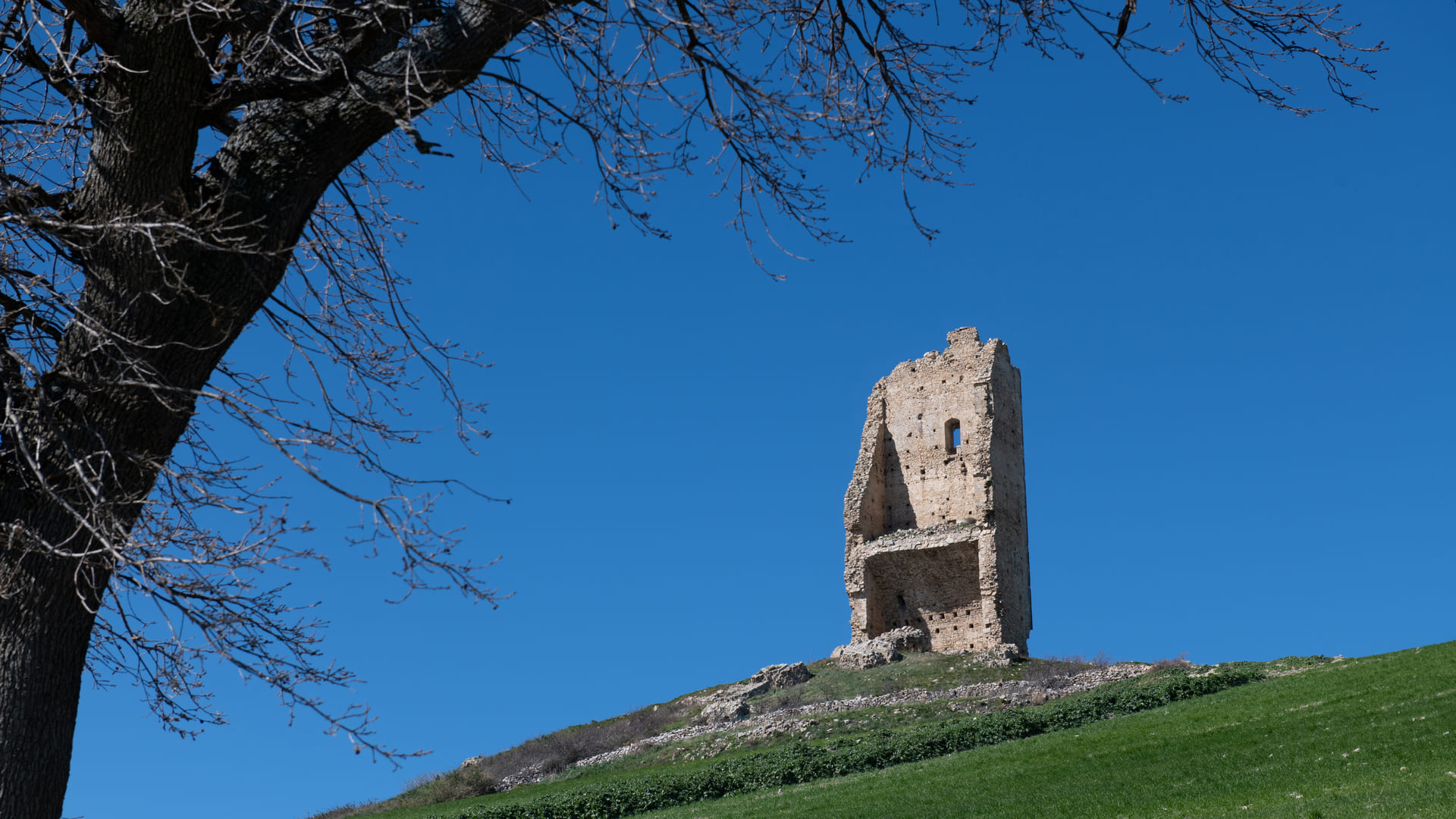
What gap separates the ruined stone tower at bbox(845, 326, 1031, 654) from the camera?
32.1 m

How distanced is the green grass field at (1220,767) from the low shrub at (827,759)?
76cm

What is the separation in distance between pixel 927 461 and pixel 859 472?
198 cm

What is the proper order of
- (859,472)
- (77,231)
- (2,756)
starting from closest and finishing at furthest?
(2,756), (77,231), (859,472)

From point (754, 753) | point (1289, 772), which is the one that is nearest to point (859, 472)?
point (754, 753)

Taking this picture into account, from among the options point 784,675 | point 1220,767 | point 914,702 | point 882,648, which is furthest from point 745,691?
point 1220,767

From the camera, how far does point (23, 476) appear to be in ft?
16.5

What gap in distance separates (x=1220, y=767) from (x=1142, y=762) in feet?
3.46

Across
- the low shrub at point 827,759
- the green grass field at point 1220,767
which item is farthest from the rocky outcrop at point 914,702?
the green grass field at point 1220,767

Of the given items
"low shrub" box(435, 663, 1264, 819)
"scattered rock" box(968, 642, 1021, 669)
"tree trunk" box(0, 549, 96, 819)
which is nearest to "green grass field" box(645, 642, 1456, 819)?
"low shrub" box(435, 663, 1264, 819)

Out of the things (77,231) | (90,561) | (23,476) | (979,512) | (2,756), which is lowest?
(2,756)

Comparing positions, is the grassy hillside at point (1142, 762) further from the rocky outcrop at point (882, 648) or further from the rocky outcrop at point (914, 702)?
the rocky outcrop at point (882, 648)

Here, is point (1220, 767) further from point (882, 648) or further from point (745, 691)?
point (882, 648)

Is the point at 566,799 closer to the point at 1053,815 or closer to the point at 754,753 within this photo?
the point at 754,753

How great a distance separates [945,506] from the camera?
1353 inches
